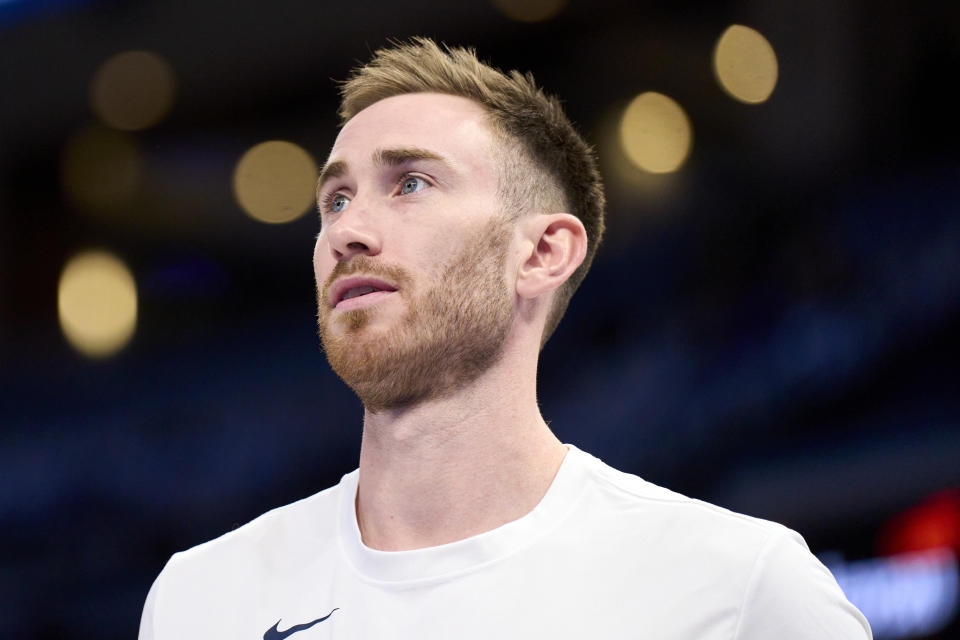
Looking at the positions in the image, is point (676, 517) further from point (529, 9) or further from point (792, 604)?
point (529, 9)

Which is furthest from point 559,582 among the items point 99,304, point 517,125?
point 99,304

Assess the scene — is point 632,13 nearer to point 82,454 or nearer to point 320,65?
point 320,65

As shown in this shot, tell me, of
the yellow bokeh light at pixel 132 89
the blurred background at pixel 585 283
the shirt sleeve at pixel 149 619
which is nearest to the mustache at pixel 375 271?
the shirt sleeve at pixel 149 619

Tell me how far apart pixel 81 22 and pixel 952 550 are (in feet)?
22.2

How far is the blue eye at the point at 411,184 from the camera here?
2301 millimetres

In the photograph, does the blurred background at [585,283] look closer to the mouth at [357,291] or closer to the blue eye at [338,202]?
the blue eye at [338,202]

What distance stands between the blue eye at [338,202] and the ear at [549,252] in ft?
1.52

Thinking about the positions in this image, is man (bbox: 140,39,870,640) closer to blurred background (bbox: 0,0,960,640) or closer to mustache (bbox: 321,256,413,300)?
mustache (bbox: 321,256,413,300)

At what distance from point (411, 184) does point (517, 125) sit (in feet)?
1.39

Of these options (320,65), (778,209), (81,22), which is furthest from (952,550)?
(81,22)

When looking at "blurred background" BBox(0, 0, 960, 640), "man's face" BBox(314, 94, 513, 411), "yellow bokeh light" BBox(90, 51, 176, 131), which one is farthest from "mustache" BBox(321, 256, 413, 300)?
"yellow bokeh light" BBox(90, 51, 176, 131)

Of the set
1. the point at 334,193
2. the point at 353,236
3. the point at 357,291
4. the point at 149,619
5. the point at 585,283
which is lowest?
the point at 149,619

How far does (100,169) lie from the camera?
7.62 metres

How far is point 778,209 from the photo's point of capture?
259 inches
